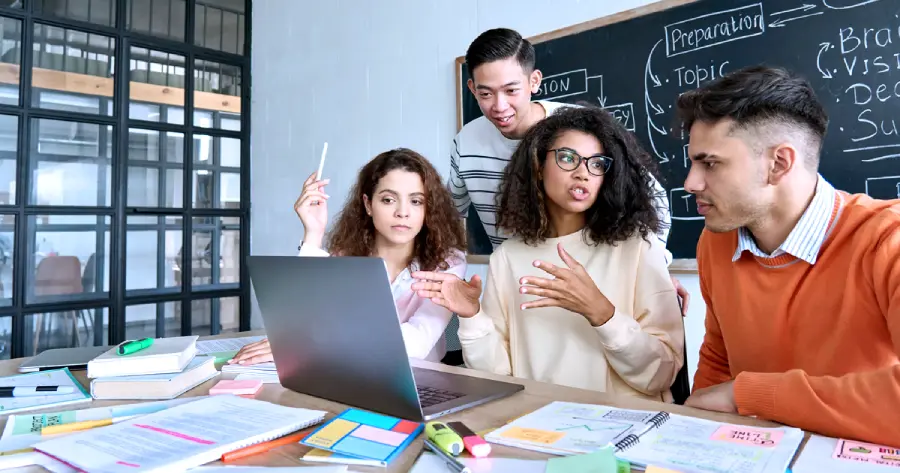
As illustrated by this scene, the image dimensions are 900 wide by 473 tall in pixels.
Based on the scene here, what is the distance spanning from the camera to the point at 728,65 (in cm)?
212

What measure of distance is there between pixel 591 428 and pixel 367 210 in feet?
4.08

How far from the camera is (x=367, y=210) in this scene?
1926mm

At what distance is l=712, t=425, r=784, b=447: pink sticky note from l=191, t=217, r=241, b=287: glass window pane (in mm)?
3777

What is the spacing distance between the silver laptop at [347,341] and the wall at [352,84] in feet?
5.13

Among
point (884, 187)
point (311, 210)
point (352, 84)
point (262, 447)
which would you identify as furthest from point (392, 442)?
point (352, 84)

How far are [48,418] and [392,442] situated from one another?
0.57 m

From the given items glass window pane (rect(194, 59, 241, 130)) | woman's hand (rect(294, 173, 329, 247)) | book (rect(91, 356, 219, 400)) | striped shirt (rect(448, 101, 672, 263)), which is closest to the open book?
book (rect(91, 356, 219, 400))

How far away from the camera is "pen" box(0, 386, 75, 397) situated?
113 centimetres

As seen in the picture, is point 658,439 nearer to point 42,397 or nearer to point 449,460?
point 449,460

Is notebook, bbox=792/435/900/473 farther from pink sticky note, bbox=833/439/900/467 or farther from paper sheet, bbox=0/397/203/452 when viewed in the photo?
paper sheet, bbox=0/397/203/452

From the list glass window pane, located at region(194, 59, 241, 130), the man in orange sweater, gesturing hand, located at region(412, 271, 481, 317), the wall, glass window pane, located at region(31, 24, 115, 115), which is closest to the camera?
the man in orange sweater

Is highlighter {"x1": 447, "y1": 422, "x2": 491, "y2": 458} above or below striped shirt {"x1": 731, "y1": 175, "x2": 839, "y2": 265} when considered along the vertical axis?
below

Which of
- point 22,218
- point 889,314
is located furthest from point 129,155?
point 889,314

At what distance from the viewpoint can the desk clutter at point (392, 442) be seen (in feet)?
2.31
